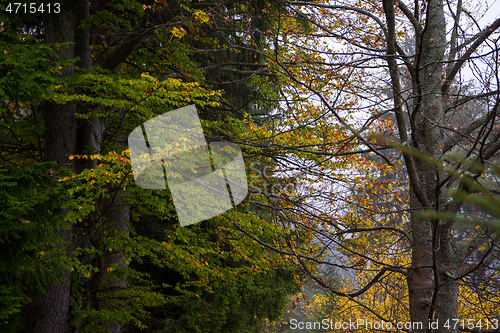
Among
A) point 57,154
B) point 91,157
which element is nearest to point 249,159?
point 91,157

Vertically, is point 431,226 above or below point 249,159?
below

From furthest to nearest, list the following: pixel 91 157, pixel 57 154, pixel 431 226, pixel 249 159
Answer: pixel 249 159, pixel 57 154, pixel 91 157, pixel 431 226

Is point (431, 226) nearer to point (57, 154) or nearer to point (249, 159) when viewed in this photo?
point (249, 159)

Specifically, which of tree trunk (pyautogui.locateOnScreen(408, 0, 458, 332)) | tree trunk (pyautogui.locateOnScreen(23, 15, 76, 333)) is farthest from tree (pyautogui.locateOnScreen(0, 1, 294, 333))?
tree trunk (pyautogui.locateOnScreen(408, 0, 458, 332))

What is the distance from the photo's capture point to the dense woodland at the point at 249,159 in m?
3.09

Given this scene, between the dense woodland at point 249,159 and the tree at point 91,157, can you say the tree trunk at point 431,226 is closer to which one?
the dense woodland at point 249,159

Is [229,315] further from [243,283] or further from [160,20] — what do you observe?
[160,20]

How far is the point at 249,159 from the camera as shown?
236 inches

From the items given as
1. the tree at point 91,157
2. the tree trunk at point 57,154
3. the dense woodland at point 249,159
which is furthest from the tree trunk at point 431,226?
the tree trunk at point 57,154

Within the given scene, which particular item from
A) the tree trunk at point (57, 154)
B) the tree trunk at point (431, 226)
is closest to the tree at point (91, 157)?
the tree trunk at point (57, 154)

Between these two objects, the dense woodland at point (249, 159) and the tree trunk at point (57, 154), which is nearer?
the dense woodland at point (249, 159)

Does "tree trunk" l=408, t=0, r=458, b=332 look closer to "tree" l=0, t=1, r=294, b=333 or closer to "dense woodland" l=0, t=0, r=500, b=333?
"dense woodland" l=0, t=0, r=500, b=333

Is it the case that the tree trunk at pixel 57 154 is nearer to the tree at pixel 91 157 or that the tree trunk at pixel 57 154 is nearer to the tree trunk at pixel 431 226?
the tree at pixel 91 157

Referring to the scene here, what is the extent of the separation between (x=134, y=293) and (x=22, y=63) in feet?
11.8
